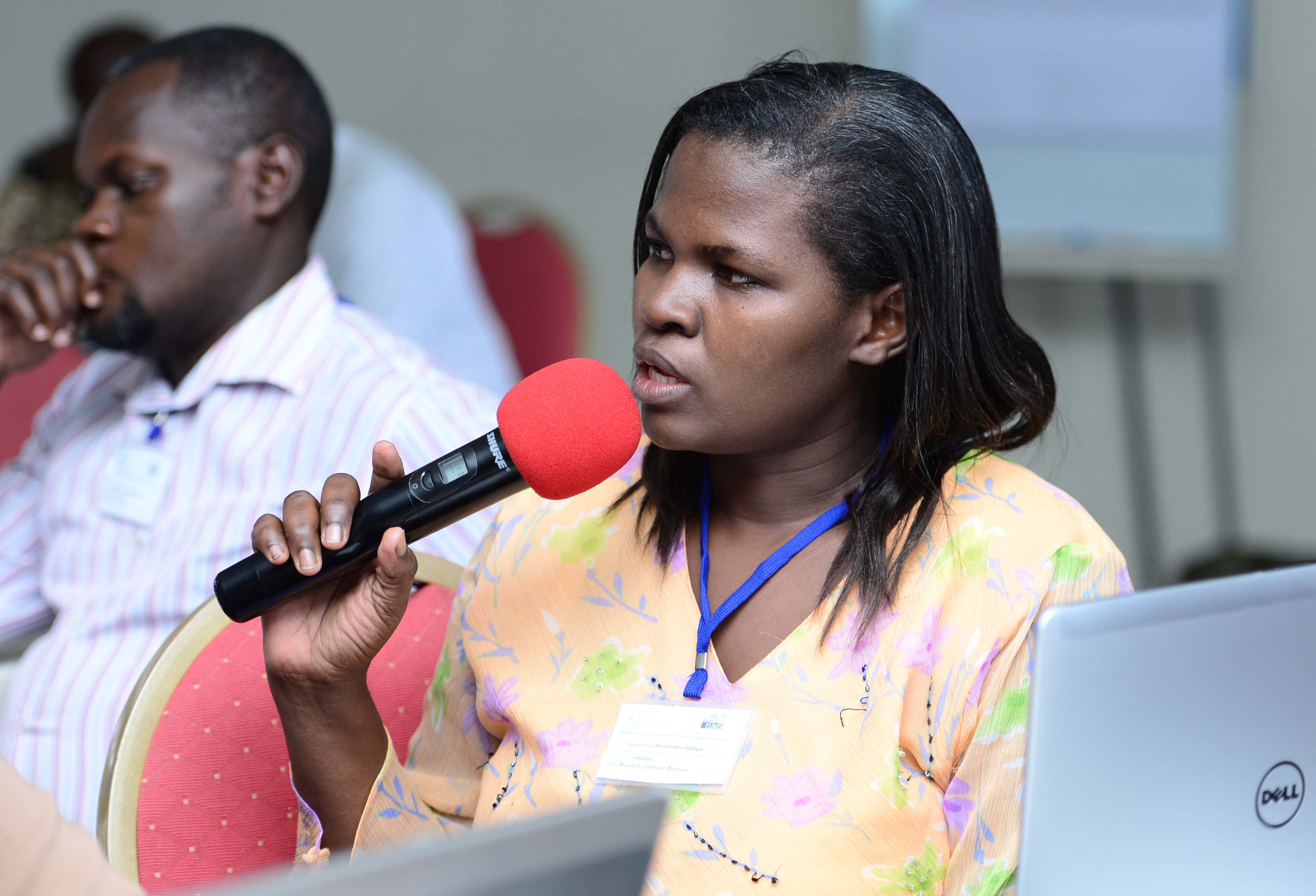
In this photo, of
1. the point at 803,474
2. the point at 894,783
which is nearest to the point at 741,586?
the point at 803,474

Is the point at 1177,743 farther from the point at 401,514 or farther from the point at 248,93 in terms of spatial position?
the point at 248,93

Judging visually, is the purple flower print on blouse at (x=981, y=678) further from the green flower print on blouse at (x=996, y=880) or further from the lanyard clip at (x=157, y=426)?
the lanyard clip at (x=157, y=426)

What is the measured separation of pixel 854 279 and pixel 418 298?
5.47 ft

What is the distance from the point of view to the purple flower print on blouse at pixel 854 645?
1.02 m

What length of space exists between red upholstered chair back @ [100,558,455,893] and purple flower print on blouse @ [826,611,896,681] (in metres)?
0.49

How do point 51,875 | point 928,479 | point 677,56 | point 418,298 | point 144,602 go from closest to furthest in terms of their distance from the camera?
point 51,875, point 928,479, point 144,602, point 418,298, point 677,56

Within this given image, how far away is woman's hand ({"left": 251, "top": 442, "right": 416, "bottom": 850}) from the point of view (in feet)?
3.24

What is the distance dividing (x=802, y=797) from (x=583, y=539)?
0.34 metres

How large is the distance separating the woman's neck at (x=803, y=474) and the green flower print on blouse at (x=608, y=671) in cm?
17

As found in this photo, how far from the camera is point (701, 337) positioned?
3.39 feet

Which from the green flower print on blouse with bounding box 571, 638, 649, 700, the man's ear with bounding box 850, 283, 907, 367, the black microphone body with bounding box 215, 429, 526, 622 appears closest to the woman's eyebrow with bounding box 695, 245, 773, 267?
the man's ear with bounding box 850, 283, 907, 367

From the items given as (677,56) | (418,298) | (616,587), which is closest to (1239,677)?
(616,587)

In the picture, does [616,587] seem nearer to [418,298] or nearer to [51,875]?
[51,875]

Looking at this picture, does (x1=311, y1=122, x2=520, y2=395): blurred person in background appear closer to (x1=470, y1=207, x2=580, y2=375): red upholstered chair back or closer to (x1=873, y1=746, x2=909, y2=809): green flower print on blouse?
(x1=470, y1=207, x2=580, y2=375): red upholstered chair back
